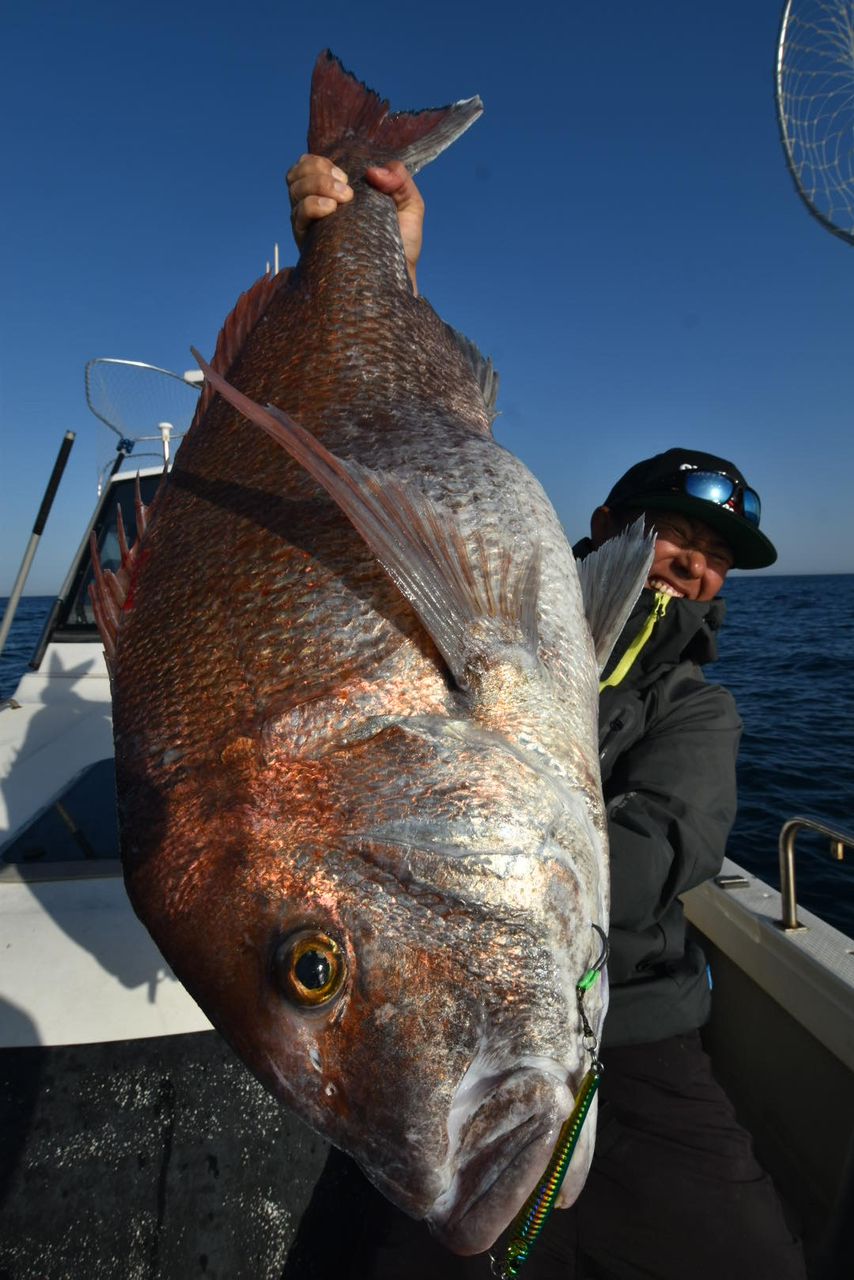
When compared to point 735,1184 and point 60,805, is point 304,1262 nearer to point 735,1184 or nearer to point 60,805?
point 735,1184

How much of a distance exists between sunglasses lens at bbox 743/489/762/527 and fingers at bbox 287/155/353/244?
1.63 m

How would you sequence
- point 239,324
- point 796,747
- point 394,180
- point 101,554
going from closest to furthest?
point 239,324 < point 394,180 < point 101,554 < point 796,747

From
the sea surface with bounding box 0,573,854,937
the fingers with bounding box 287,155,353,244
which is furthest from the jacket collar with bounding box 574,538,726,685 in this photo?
the sea surface with bounding box 0,573,854,937

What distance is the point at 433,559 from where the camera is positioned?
138cm

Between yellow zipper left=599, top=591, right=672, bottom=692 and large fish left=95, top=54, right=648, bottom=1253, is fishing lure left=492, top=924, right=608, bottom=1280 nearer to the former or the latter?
large fish left=95, top=54, right=648, bottom=1253

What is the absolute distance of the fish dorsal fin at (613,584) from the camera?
1612 mm

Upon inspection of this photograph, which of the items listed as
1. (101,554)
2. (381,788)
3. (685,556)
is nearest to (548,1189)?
(381,788)

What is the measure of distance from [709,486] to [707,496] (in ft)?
0.14

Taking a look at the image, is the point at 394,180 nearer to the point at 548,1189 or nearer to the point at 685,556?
the point at 685,556

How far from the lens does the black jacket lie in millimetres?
1928

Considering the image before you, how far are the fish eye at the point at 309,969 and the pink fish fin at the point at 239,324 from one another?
4.36 ft

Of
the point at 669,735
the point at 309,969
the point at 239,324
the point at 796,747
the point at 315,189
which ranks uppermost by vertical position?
the point at 315,189

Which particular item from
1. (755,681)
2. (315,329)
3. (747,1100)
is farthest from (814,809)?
(755,681)

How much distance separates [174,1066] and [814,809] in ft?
29.3
